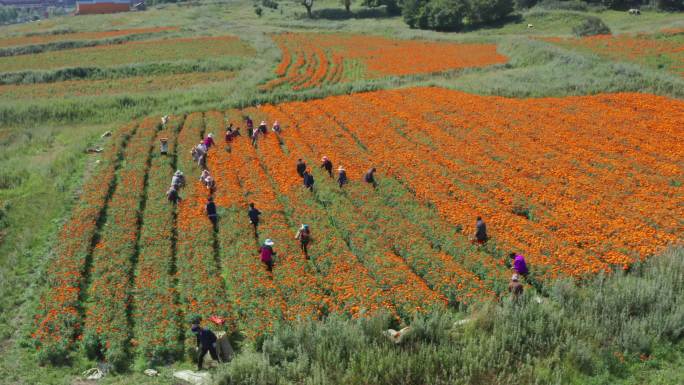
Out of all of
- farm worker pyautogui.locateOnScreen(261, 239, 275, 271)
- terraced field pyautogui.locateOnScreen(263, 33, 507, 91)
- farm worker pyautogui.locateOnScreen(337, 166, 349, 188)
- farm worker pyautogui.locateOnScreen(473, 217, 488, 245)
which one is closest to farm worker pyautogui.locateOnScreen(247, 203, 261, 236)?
farm worker pyautogui.locateOnScreen(261, 239, 275, 271)

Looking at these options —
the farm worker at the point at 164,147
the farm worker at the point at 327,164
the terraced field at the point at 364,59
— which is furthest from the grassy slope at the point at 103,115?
the farm worker at the point at 327,164

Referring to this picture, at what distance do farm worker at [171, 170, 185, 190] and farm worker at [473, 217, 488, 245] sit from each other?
45.5 feet

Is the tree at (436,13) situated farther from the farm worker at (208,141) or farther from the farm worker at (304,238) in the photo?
the farm worker at (304,238)

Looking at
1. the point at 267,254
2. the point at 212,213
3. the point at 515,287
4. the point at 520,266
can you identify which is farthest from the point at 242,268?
the point at 520,266

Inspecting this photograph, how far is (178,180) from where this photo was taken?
24859 mm

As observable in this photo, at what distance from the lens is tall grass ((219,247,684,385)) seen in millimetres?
12312

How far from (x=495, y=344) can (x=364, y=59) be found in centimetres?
5188

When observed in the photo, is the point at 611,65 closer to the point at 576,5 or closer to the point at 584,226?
the point at 584,226

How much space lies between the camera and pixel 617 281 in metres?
15.8

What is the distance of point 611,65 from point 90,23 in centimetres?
9262

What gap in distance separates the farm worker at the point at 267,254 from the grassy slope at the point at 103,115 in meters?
5.66

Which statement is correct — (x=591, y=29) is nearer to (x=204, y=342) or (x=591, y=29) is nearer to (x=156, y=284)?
(x=156, y=284)

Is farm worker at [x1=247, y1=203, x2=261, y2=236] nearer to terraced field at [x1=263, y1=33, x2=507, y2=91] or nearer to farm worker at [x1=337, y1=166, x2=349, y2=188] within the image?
farm worker at [x1=337, y1=166, x2=349, y2=188]

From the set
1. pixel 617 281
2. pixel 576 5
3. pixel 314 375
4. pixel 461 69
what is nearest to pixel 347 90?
pixel 461 69
